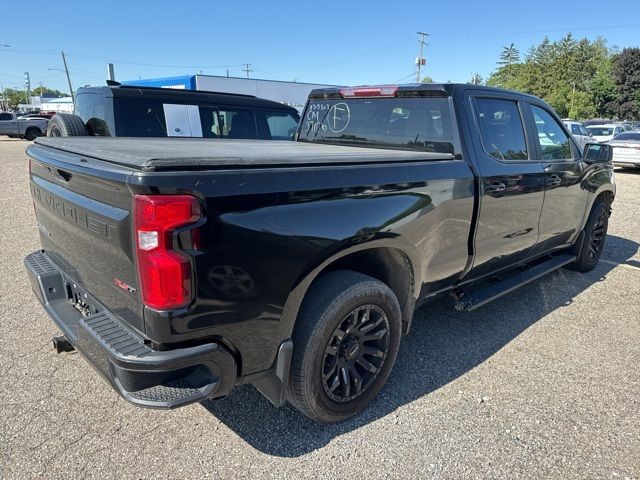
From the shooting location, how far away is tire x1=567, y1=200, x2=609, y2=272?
511cm

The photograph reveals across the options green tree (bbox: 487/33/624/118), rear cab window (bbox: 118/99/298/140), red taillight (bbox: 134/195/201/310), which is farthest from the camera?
green tree (bbox: 487/33/624/118)

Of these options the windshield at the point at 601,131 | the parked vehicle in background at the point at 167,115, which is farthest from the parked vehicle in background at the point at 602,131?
the parked vehicle in background at the point at 167,115

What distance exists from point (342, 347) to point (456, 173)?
4.53ft

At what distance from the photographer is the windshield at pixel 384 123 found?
10.9ft

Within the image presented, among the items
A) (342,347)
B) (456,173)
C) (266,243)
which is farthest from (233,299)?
(456,173)

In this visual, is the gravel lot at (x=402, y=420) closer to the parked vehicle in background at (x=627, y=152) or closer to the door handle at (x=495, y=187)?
the door handle at (x=495, y=187)

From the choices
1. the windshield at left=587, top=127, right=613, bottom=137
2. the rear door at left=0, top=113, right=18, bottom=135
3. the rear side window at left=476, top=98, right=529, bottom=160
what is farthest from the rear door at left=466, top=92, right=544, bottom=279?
the rear door at left=0, top=113, right=18, bottom=135

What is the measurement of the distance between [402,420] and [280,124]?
21.5 feet

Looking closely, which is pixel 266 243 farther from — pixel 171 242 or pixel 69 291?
pixel 69 291

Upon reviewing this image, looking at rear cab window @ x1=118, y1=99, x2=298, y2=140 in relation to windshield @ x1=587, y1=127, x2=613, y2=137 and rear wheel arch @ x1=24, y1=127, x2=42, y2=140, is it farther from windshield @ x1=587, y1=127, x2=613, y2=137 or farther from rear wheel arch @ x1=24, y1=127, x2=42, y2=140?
rear wheel arch @ x1=24, y1=127, x2=42, y2=140

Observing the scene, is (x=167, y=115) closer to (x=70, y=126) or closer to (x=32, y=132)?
(x=70, y=126)

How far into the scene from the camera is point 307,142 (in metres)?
4.44

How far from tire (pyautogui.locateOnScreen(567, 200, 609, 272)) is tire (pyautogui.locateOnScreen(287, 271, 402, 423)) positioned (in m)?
3.42

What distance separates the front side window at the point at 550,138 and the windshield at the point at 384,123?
1.25 metres
